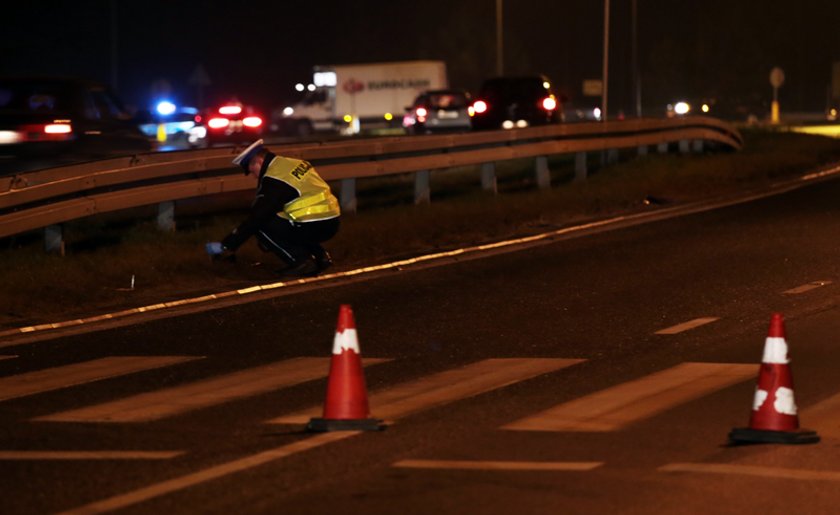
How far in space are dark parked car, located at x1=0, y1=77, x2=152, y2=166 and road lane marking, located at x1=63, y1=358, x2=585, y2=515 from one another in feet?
42.2

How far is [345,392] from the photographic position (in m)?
8.62

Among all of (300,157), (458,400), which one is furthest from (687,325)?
(300,157)

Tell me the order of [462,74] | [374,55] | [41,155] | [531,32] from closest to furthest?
[41,155], [462,74], [374,55], [531,32]

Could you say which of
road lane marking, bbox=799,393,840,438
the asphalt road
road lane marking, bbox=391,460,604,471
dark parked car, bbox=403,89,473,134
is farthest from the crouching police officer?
dark parked car, bbox=403,89,473,134

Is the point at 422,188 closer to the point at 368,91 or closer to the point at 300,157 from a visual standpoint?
the point at 300,157

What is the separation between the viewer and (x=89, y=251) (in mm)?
17062

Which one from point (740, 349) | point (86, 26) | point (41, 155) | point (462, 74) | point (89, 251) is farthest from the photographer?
point (462, 74)

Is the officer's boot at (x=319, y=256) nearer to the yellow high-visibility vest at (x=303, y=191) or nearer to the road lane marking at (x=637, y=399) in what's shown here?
the yellow high-visibility vest at (x=303, y=191)

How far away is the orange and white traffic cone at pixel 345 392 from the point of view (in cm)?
859

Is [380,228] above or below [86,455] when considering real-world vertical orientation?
above

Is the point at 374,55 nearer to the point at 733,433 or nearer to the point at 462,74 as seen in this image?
the point at 462,74

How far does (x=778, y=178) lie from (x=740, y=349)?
17.3 m

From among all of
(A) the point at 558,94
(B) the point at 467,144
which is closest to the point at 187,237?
(B) the point at 467,144

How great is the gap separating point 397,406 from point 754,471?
2393 mm
